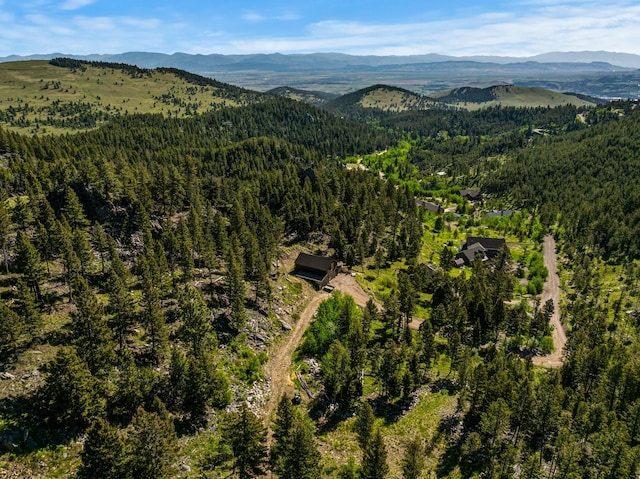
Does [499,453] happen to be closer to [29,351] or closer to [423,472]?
[423,472]

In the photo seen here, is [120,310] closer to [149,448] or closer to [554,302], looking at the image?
[149,448]

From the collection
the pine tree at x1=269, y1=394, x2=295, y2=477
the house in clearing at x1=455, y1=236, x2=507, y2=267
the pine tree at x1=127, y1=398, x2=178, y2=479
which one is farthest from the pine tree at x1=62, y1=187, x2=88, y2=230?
the house in clearing at x1=455, y1=236, x2=507, y2=267

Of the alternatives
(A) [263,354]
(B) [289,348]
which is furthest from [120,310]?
(B) [289,348]

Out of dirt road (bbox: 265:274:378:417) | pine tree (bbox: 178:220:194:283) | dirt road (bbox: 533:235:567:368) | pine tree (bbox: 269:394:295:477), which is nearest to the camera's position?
pine tree (bbox: 269:394:295:477)

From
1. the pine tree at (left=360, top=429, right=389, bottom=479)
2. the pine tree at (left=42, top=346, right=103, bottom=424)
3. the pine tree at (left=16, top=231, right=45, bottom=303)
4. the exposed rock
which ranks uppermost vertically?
the pine tree at (left=16, top=231, right=45, bottom=303)

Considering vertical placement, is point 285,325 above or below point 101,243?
below

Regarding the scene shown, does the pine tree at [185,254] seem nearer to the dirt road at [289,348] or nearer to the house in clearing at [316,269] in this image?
the dirt road at [289,348]

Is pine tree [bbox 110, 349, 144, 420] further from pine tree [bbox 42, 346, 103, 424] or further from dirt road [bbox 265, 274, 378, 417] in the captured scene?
dirt road [bbox 265, 274, 378, 417]
